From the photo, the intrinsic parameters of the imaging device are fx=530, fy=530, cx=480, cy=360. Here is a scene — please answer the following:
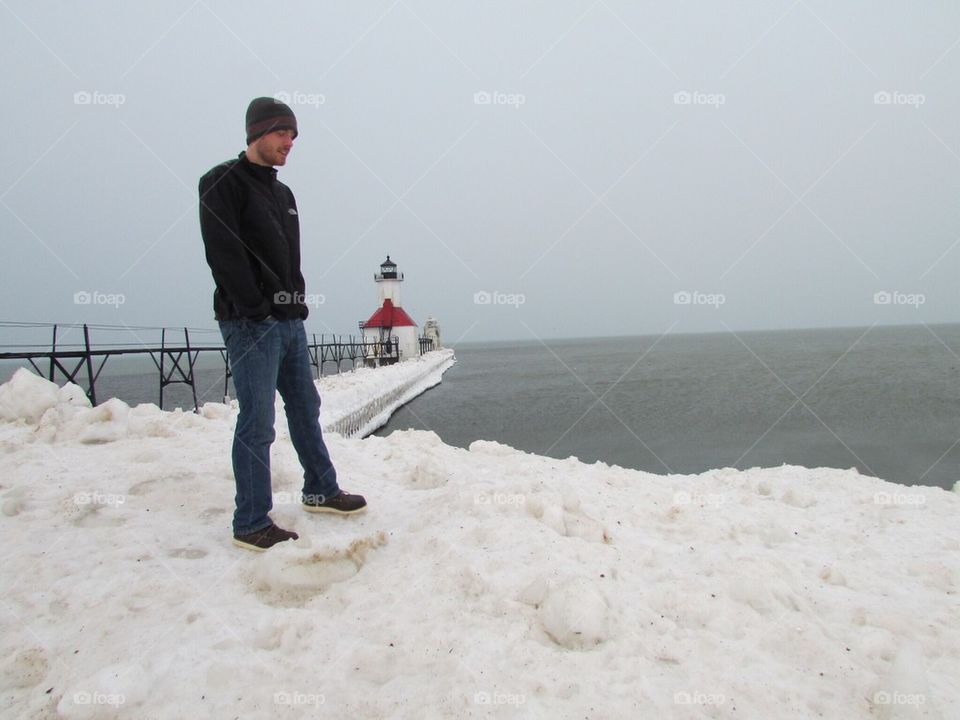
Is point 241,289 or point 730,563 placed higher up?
point 241,289

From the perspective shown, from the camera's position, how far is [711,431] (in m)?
20.0

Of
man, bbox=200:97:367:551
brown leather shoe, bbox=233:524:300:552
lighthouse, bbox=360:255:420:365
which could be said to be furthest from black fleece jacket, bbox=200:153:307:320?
lighthouse, bbox=360:255:420:365

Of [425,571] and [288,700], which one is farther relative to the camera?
[425,571]

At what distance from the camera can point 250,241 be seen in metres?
3.02

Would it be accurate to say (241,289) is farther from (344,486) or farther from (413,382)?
(413,382)

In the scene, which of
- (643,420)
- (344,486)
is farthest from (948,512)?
(643,420)

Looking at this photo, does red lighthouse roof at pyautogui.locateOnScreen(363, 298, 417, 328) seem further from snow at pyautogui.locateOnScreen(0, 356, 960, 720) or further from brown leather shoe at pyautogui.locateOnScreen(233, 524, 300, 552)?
brown leather shoe at pyautogui.locateOnScreen(233, 524, 300, 552)

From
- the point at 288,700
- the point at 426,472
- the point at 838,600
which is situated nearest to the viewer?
the point at 288,700

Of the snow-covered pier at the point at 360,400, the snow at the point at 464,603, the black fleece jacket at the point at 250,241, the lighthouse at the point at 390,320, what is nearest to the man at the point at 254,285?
the black fleece jacket at the point at 250,241

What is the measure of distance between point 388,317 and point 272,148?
4357 centimetres

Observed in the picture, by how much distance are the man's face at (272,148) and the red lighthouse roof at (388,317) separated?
4321 centimetres

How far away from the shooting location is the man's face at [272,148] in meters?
3.03

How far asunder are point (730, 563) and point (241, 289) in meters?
3.01

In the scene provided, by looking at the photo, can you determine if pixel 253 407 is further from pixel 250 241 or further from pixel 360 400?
pixel 360 400
